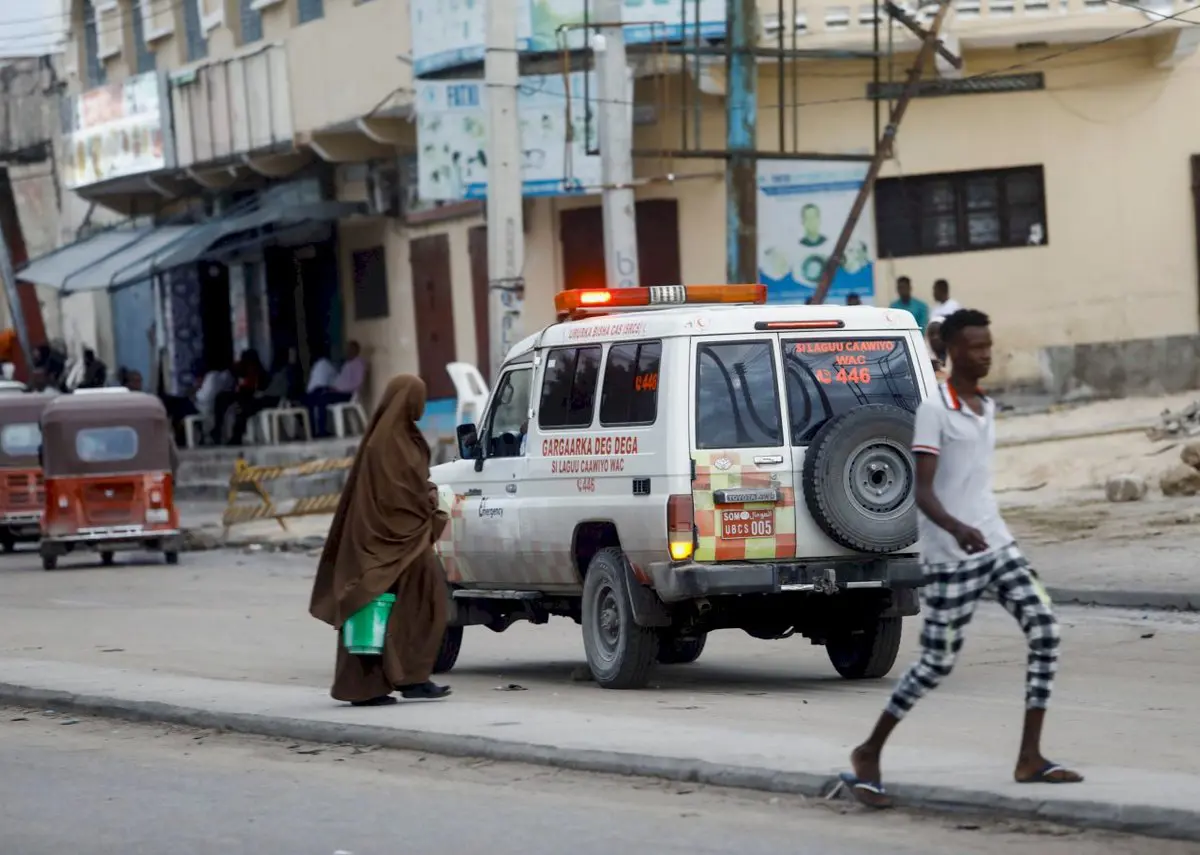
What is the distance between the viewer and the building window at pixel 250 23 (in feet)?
115

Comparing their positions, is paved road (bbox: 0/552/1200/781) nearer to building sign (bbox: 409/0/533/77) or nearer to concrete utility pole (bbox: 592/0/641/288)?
concrete utility pole (bbox: 592/0/641/288)

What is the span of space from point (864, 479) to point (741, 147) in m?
10.9

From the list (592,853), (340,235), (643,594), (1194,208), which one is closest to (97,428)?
(340,235)

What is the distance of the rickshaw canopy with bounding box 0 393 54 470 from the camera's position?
29453 mm

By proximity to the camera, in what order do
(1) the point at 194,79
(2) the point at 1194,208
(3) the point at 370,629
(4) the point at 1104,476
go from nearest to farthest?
(3) the point at 370,629 → (4) the point at 1104,476 → (2) the point at 1194,208 → (1) the point at 194,79

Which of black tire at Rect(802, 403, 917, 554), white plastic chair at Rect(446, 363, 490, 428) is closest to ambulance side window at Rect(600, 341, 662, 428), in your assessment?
black tire at Rect(802, 403, 917, 554)

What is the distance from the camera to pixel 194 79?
3547cm

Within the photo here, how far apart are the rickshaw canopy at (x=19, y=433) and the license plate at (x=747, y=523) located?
63.2ft

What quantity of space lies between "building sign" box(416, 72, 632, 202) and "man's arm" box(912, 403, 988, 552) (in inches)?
695

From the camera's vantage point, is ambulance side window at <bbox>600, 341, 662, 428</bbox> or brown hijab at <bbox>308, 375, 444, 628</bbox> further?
ambulance side window at <bbox>600, 341, 662, 428</bbox>

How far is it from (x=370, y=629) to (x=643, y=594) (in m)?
1.50

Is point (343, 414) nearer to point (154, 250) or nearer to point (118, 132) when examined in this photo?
point (154, 250)

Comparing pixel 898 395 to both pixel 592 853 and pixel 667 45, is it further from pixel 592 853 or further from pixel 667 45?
pixel 667 45

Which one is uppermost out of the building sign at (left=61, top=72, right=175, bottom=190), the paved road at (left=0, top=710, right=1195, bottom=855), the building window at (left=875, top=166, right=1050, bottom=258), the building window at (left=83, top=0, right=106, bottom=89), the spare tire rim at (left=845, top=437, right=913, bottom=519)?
the building window at (left=83, top=0, right=106, bottom=89)
